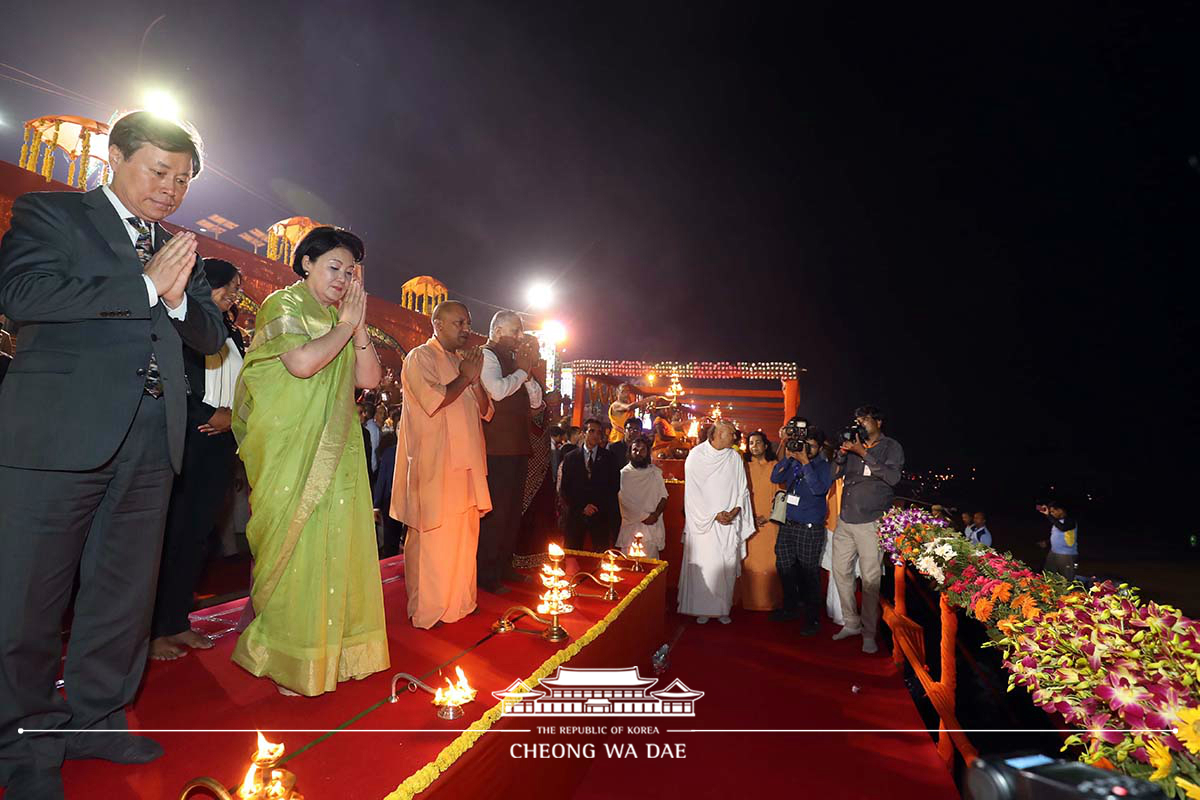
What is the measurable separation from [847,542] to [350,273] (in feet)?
15.5

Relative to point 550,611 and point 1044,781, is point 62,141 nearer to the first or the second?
point 550,611

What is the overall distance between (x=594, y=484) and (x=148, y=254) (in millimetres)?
4906

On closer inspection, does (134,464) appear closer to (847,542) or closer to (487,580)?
(487,580)

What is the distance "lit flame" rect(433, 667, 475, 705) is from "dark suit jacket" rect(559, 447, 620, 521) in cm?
411

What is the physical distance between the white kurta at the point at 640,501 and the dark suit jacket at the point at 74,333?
189 inches

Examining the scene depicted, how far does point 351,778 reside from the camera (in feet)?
5.50

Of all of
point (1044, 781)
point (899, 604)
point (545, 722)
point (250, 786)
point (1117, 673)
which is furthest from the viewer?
point (899, 604)

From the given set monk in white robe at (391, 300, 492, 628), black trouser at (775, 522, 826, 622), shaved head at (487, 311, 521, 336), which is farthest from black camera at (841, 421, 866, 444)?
monk in white robe at (391, 300, 492, 628)

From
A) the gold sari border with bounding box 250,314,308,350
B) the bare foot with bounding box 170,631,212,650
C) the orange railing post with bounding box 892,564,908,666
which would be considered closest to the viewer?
the gold sari border with bounding box 250,314,308,350

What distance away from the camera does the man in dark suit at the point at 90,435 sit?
1.50m

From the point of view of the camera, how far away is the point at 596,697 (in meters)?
2.81

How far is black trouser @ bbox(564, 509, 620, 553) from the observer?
6207mm

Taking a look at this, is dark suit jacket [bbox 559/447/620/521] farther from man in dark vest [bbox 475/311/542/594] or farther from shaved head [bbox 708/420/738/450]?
man in dark vest [bbox 475/311/542/594]

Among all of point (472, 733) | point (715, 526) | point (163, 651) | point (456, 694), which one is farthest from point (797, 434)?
point (163, 651)
